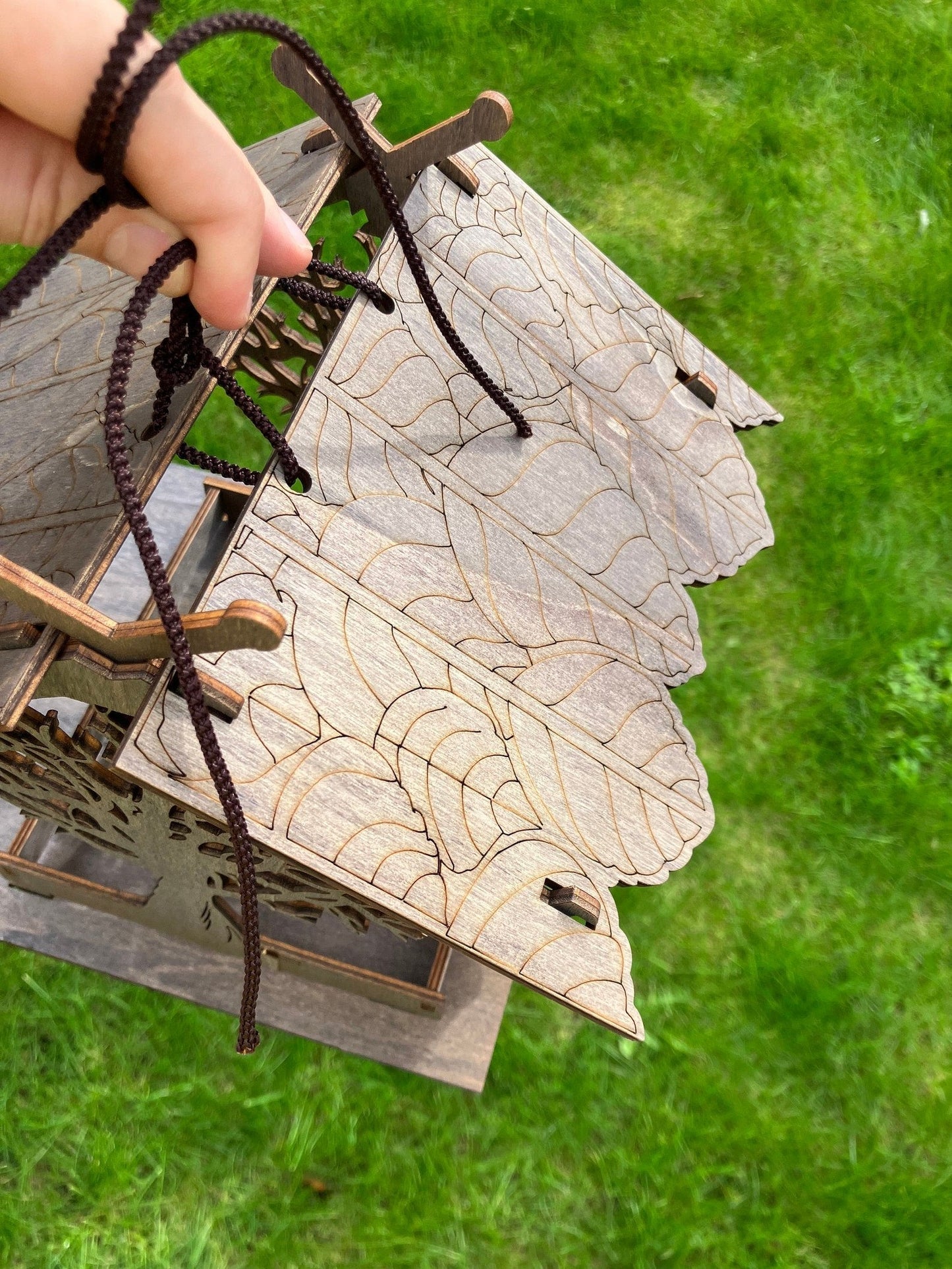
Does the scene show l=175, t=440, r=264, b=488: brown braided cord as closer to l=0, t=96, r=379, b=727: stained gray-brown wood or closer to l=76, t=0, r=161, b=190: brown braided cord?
l=0, t=96, r=379, b=727: stained gray-brown wood

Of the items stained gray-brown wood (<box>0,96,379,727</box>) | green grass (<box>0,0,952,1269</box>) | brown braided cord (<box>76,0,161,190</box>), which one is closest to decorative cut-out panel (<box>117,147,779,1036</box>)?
stained gray-brown wood (<box>0,96,379,727</box>)

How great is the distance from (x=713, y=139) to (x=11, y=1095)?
3165 mm

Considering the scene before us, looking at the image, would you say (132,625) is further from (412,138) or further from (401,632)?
(412,138)

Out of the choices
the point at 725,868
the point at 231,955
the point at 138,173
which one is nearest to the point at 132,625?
the point at 138,173

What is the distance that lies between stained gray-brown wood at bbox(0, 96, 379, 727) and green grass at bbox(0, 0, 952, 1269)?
3.99ft

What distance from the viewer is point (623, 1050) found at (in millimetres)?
1974

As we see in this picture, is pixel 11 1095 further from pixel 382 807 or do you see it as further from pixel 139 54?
pixel 139 54

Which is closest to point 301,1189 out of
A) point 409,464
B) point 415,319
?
point 409,464

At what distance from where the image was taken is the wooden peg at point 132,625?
2.67 ft

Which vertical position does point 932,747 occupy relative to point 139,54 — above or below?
above

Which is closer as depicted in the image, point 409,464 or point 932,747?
point 409,464

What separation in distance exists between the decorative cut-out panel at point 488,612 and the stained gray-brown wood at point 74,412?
0.42ft

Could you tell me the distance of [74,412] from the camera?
1.24 meters

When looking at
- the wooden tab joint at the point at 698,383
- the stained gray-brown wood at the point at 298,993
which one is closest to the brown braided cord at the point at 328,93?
the wooden tab joint at the point at 698,383
